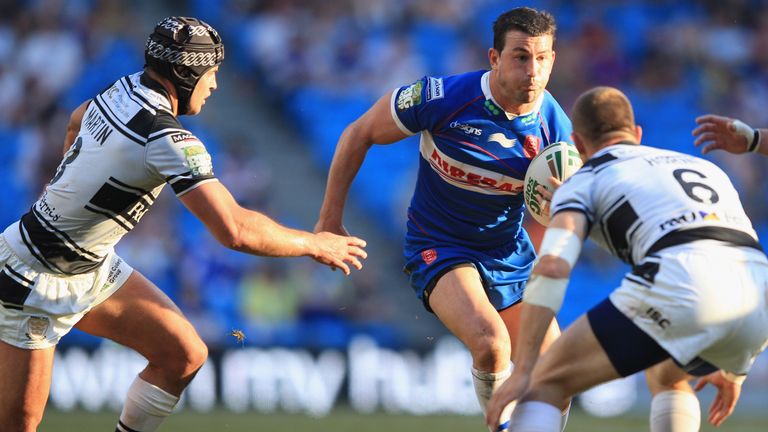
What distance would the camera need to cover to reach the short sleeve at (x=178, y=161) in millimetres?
5711

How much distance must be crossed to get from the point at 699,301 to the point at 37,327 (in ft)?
11.5

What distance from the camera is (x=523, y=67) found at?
662cm

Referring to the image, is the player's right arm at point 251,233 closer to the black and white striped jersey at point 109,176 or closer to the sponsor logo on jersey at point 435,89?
the black and white striped jersey at point 109,176

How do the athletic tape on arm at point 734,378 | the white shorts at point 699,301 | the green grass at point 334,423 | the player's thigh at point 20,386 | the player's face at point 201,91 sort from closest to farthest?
the white shorts at point 699,301 < the athletic tape on arm at point 734,378 < the player's thigh at point 20,386 < the player's face at point 201,91 < the green grass at point 334,423

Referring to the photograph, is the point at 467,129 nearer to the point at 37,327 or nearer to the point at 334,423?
the point at 37,327

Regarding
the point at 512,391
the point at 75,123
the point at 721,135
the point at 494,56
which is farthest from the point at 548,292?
the point at 75,123

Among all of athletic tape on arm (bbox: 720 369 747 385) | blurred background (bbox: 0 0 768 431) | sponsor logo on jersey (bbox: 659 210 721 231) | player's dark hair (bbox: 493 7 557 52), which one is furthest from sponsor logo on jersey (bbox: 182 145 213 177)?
blurred background (bbox: 0 0 768 431)

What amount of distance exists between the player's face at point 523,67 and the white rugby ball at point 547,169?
36cm

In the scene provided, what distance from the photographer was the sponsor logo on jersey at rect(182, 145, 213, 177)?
18.8 feet

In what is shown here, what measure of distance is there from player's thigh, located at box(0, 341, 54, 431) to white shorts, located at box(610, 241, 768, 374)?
3138 mm

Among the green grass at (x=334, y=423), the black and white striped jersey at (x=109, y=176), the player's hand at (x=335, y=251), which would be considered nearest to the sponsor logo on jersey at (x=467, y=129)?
the player's hand at (x=335, y=251)

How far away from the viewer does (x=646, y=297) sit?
16.0 ft

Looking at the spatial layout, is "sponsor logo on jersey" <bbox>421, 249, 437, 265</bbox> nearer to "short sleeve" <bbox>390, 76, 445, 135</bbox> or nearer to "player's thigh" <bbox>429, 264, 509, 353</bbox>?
"player's thigh" <bbox>429, 264, 509, 353</bbox>

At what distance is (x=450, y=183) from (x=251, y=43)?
1008 cm
